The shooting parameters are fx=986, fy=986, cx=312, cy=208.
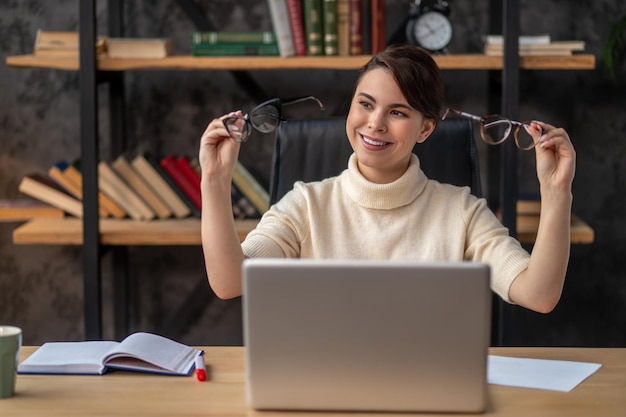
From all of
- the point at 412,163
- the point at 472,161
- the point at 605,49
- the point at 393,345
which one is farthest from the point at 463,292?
the point at 605,49

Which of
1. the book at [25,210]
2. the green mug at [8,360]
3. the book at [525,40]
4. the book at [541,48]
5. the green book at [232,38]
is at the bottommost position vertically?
the green mug at [8,360]

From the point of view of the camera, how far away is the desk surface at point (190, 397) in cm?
131

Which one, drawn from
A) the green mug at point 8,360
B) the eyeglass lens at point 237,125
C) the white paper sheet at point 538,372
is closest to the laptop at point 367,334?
the white paper sheet at point 538,372

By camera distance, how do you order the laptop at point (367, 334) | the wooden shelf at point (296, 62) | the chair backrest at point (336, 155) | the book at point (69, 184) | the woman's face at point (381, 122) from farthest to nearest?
the book at point (69, 184) < the wooden shelf at point (296, 62) < the chair backrest at point (336, 155) < the woman's face at point (381, 122) < the laptop at point (367, 334)

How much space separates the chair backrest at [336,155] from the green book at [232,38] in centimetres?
70

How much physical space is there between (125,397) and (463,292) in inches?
19.9

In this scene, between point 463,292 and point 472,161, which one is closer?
point 463,292

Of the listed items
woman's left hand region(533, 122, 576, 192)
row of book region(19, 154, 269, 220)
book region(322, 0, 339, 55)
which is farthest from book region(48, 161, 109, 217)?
woman's left hand region(533, 122, 576, 192)

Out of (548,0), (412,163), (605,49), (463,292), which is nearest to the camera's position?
(463,292)

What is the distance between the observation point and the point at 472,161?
2.09 metres

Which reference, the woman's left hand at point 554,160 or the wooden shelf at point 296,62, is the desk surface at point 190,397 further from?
the wooden shelf at point 296,62

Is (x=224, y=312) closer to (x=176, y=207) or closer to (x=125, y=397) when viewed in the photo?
(x=176, y=207)

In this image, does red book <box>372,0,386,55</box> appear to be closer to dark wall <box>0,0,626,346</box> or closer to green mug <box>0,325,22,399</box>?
dark wall <box>0,0,626,346</box>

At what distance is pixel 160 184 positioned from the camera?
114 inches
